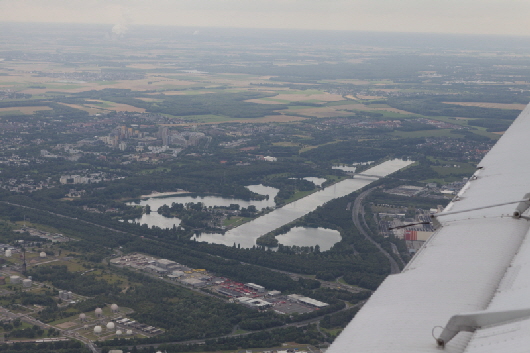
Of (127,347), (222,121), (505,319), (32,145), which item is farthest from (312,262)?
(222,121)

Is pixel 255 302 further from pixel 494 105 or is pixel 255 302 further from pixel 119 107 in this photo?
pixel 494 105

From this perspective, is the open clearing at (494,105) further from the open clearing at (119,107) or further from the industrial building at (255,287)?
the industrial building at (255,287)

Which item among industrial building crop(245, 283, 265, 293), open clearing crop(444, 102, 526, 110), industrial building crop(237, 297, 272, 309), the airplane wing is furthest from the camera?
open clearing crop(444, 102, 526, 110)

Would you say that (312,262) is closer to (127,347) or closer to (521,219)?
(127,347)

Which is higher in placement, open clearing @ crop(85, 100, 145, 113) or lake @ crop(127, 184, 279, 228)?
open clearing @ crop(85, 100, 145, 113)

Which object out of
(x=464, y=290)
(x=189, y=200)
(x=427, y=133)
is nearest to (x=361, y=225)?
(x=189, y=200)

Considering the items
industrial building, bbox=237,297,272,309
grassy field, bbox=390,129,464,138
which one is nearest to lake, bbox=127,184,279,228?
industrial building, bbox=237,297,272,309

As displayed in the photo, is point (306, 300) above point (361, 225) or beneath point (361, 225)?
above

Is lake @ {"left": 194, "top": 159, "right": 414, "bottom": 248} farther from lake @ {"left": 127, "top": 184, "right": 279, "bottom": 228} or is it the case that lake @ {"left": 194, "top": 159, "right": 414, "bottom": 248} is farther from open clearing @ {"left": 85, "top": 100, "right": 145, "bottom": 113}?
open clearing @ {"left": 85, "top": 100, "right": 145, "bottom": 113}
